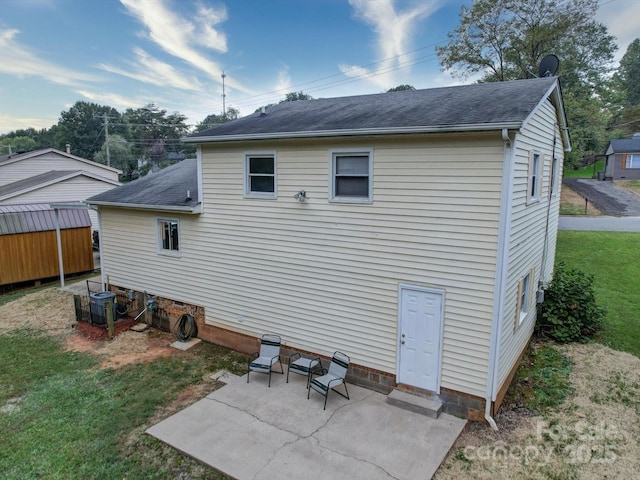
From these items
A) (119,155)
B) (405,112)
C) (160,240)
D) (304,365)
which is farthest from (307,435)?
(119,155)

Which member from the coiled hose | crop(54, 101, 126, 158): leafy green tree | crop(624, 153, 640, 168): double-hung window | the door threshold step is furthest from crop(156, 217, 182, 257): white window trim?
crop(54, 101, 126, 158): leafy green tree

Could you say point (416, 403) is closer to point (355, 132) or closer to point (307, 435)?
point (307, 435)

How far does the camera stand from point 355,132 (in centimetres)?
696

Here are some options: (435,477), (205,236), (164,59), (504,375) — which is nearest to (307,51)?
(164,59)

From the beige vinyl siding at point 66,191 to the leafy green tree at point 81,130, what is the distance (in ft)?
201

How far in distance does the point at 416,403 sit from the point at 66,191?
23157 mm

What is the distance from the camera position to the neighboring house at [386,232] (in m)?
6.32

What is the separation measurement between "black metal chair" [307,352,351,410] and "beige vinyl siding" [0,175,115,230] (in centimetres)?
1866

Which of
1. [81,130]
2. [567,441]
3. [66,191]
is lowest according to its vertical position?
[567,441]

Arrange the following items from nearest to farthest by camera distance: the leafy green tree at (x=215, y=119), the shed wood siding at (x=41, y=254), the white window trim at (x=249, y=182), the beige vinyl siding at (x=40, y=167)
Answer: the white window trim at (x=249, y=182)
the shed wood siding at (x=41, y=254)
the beige vinyl siding at (x=40, y=167)
the leafy green tree at (x=215, y=119)

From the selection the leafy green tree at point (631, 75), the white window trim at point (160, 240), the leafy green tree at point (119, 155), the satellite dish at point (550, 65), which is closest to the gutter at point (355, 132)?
the white window trim at point (160, 240)

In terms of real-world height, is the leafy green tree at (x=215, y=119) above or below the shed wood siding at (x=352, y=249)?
above

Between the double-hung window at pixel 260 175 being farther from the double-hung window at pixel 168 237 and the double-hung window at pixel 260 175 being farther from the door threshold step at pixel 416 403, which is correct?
the door threshold step at pixel 416 403

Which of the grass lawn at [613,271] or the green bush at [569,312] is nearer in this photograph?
the green bush at [569,312]
